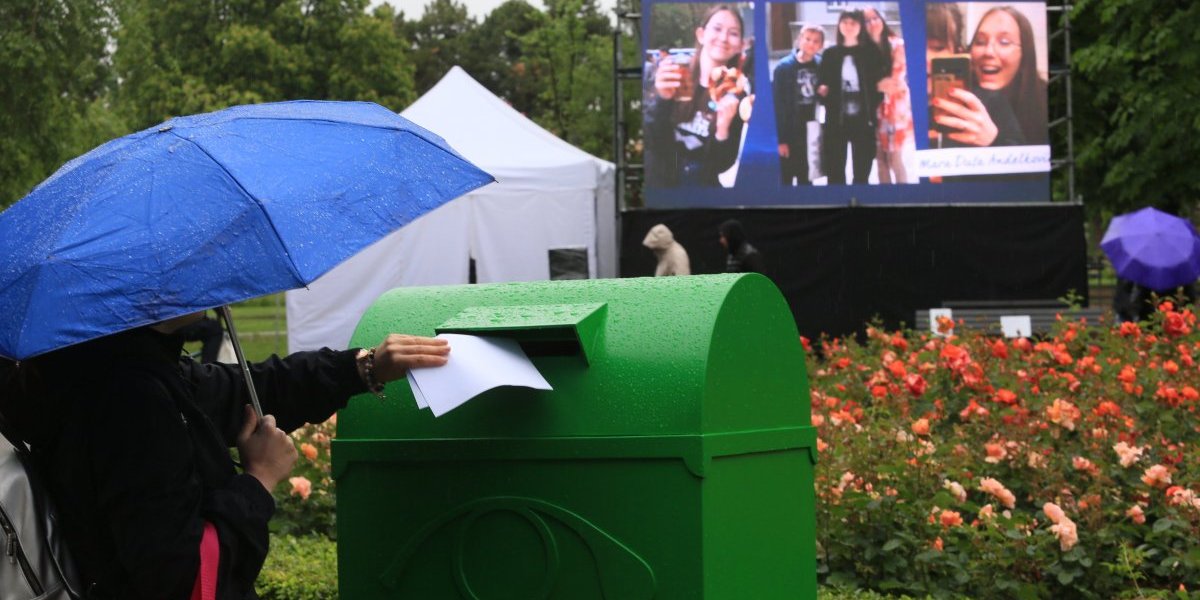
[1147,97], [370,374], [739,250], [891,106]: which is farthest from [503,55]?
[370,374]

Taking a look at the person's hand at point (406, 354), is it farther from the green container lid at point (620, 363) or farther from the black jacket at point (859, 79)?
the black jacket at point (859, 79)

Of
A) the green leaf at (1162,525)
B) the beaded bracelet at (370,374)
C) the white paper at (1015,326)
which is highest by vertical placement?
the beaded bracelet at (370,374)

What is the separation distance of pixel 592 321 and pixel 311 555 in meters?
2.46

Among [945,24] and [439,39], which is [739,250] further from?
[439,39]

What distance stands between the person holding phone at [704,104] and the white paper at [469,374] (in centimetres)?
1314

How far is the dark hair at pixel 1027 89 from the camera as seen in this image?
16328 mm

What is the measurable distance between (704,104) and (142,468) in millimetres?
13744

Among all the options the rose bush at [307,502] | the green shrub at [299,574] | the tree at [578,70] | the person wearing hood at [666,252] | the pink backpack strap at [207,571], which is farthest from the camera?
the tree at [578,70]

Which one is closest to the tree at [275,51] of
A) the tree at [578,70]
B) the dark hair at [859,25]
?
the tree at [578,70]

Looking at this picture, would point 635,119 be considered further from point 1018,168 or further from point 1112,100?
point 1018,168

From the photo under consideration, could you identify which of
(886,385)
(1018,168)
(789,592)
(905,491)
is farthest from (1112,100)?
(789,592)

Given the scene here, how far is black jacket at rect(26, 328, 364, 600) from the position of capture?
262 centimetres

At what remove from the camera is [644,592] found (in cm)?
Answer: 305

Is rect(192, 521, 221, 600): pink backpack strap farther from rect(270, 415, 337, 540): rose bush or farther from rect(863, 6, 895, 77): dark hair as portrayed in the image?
rect(863, 6, 895, 77): dark hair
